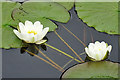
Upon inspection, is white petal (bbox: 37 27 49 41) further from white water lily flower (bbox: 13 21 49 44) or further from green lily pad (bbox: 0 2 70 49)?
green lily pad (bbox: 0 2 70 49)

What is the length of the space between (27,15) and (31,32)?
252 millimetres

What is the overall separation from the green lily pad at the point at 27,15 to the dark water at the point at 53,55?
3.0 inches

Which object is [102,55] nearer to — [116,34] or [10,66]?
[116,34]

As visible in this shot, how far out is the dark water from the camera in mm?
1795

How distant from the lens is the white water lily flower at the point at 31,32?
6.33 ft

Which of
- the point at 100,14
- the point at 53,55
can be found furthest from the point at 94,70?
the point at 100,14

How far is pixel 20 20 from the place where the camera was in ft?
7.03

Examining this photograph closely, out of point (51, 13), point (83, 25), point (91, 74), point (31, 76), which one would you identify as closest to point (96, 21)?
point (83, 25)

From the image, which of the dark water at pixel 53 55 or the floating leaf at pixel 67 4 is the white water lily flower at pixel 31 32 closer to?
the dark water at pixel 53 55

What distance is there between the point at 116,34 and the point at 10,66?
3.05 feet

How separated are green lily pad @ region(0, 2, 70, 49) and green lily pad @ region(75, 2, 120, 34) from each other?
16cm

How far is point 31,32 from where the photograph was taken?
2.01 metres

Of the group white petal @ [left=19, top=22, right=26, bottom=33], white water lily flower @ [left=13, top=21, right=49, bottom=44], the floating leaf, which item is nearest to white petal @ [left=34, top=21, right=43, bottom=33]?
white water lily flower @ [left=13, top=21, right=49, bottom=44]

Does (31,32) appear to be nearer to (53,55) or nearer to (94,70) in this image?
(53,55)
